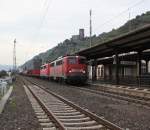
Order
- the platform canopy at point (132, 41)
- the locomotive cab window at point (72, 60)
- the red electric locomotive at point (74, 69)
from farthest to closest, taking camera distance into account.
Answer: the locomotive cab window at point (72, 60)
the red electric locomotive at point (74, 69)
the platform canopy at point (132, 41)

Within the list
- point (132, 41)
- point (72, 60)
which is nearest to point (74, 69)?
point (72, 60)

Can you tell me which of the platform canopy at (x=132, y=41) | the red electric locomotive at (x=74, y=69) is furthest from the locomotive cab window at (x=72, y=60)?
the platform canopy at (x=132, y=41)

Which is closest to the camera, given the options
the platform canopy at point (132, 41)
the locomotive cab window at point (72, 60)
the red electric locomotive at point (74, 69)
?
the platform canopy at point (132, 41)

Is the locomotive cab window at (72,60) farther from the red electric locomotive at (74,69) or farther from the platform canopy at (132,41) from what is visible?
the platform canopy at (132,41)

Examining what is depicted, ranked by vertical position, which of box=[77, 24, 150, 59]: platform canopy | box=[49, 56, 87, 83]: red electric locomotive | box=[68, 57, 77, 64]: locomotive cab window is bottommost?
box=[49, 56, 87, 83]: red electric locomotive

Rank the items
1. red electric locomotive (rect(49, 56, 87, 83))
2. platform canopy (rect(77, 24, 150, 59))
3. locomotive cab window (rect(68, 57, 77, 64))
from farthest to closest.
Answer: locomotive cab window (rect(68, 57, 77, 64)) → red electric locomotive (rect(49, 56, 87, 83)) → platform canopy (rect(77, 24, 150, 59))

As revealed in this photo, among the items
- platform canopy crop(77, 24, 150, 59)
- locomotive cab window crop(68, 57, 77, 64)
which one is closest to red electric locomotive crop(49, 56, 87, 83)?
locomotive cab window crop(68, 57, 77, 64)

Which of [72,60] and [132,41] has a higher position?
[132,41]

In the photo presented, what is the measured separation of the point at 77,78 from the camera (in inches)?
1565

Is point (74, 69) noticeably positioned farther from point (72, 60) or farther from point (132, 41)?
point (132, 41)

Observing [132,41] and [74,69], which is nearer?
[132,41]

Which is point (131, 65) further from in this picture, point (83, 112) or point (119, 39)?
point (83, 112)

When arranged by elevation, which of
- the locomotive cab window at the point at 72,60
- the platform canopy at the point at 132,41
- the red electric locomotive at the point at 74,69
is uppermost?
the platform canopy at the point at 132,41

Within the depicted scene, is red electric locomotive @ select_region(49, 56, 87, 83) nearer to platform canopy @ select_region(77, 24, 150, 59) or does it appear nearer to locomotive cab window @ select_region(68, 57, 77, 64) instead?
locomotive cab window @ select_region(68, 57, 77, 64)
